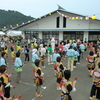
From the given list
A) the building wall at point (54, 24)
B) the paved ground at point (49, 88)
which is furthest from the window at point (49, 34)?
the paved ground at point (49, 88)

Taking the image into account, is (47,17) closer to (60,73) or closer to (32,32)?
(32,32)

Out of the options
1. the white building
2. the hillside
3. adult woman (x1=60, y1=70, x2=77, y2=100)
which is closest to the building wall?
the white building

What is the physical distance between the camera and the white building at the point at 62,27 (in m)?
17.9

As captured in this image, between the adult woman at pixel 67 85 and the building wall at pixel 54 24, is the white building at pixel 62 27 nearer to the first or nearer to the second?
the building wall at pixel 54 24

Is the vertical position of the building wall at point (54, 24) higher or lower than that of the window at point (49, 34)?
higher

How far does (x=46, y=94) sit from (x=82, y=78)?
2.38 metres

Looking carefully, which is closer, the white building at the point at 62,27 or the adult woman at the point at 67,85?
the adult woman at the point at 67,85

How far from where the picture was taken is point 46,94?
14.6 feet

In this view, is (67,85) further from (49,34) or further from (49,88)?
(49,34)

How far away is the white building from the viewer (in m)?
17.9

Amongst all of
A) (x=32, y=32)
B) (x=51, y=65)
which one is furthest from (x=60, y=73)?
(x=32, y=32)

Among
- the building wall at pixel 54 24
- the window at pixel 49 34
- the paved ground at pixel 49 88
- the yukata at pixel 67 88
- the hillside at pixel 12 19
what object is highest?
the hillside at pixel 12 19

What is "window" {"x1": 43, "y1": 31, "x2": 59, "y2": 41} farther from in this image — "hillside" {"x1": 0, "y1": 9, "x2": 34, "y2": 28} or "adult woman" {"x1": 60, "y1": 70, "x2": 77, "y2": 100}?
"hillside" {"x1": 0, "y1": 9, "x2": 34, "y2": 28}

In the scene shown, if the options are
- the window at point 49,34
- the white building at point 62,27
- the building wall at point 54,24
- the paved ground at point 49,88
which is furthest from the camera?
the window at point 49,34
